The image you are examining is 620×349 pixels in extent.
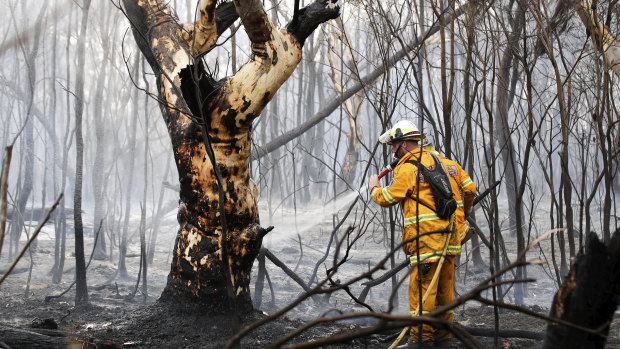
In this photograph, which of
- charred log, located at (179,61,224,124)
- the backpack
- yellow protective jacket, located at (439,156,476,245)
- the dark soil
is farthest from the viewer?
yellow protective jacket, located at (439,156,476,245)

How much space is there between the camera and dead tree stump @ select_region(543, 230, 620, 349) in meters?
1.33

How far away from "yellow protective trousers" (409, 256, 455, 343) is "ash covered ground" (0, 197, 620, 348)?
24cm

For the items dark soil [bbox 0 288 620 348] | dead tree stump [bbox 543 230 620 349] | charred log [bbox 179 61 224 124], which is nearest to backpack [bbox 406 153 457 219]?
dark soil [bbox 0 288 620 348]

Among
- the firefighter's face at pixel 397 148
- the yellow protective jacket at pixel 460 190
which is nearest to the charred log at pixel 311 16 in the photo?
the firefighter's face at pixel 397 148

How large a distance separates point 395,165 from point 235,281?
1.50m

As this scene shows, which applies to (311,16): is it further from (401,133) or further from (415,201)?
(415,201)

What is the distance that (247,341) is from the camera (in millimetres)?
3223

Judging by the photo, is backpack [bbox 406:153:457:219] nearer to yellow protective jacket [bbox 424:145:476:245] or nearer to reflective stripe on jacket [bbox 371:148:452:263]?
reflective stripe on jacket [bbox 371:148:452:263]

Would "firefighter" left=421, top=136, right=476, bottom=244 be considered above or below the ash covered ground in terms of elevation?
above

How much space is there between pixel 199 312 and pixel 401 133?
196 centimetres

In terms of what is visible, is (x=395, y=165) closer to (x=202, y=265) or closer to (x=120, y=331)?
(x=202, y=265)

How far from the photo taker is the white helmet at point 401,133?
12.6ft

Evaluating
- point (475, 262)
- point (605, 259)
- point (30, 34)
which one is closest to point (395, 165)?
point (605, 259)

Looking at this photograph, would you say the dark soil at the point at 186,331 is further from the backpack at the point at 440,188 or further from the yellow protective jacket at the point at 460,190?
the backpack at the point at 440,188
